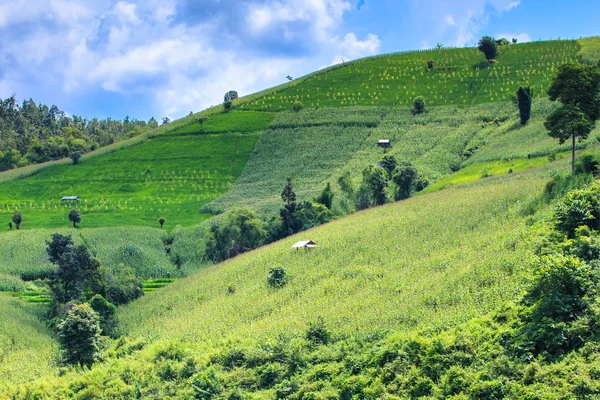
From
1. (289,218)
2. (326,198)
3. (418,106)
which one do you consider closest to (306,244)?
(289,218)

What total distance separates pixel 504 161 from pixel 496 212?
1289 inches

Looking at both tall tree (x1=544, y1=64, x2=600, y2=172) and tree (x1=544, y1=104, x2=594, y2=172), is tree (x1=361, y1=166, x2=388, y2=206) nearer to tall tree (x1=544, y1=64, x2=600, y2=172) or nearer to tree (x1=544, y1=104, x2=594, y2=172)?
tall tree (x1=544, y1=64, x2=600, y2=172)

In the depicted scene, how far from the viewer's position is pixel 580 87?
56.4 meters

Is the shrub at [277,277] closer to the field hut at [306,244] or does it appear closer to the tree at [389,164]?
the field hut at [306,244]

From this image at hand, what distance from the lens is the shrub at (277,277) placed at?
6142 centimetres

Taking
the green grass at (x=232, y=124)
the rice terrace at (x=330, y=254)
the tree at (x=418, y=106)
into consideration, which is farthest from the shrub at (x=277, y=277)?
the green grass at (x=232, y=124)

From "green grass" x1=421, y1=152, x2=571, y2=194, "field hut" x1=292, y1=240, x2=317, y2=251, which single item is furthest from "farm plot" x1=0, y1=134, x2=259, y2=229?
"green grass" x1=421, y1=152, x2=571, y2=194

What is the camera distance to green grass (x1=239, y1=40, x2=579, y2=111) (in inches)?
5861

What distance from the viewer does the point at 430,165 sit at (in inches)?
4190

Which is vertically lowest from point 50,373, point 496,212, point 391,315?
point 50,373

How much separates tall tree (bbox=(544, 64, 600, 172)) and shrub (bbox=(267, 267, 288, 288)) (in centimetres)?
2969

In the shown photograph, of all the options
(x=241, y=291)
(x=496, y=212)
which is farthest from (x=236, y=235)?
(x=496, y=212)

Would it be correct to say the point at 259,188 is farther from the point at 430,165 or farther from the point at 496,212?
the point at 496,212

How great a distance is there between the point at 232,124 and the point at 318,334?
4810 inches
